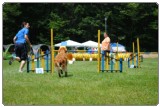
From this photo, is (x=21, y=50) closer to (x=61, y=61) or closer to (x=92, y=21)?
(x=61, y=61)

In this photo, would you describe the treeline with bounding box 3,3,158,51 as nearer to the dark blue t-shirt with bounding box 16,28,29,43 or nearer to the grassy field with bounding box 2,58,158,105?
the dark blue t-shirt with bounding box 16,28,29,43

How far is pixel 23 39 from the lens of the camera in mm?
10750

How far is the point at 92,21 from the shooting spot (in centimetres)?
4234

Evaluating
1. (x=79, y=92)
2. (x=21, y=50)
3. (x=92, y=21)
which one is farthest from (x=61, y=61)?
(x=92, y=21)

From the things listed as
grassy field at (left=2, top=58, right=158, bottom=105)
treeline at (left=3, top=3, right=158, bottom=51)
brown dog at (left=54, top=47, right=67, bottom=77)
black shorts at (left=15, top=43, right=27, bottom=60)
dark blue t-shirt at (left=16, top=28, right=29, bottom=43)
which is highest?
treeline at (left=3, top=3, right=158, bottom=51)

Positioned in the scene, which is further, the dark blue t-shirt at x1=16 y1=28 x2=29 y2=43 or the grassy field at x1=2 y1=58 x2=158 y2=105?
the dark blue t-shirt at x1=16 y1=28 x2=29 y2=43

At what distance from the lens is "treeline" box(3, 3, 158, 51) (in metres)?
40.5

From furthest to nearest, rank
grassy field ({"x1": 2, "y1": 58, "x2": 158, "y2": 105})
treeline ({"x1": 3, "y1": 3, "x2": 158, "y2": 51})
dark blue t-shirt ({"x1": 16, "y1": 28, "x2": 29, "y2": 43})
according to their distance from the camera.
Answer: treeline ({"x1": 3, "y1": 3, "x2": 158, "y2": 51})
dark blue t-shirt ({"x1": 16, "y1": 28, "x2": 29, "y2": 43})
grassy field ({"x1": 2, "y1": 58, "x2": 158, "y2": 105})

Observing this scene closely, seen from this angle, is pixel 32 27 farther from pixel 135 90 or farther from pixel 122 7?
pixel 135 90

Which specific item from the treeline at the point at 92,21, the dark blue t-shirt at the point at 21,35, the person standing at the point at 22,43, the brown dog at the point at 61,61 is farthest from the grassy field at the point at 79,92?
the treeline at the point at 92,21

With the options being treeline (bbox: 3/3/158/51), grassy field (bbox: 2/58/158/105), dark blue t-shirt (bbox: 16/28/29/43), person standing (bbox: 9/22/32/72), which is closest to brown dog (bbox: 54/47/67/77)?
grassy field (bbox: 2/58/158/105)

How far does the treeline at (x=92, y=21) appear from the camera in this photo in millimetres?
40469

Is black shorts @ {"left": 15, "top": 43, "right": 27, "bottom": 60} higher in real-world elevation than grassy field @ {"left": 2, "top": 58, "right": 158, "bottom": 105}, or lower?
higher

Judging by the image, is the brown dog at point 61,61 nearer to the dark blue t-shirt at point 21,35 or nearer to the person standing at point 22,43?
the person standing at point 22,43
